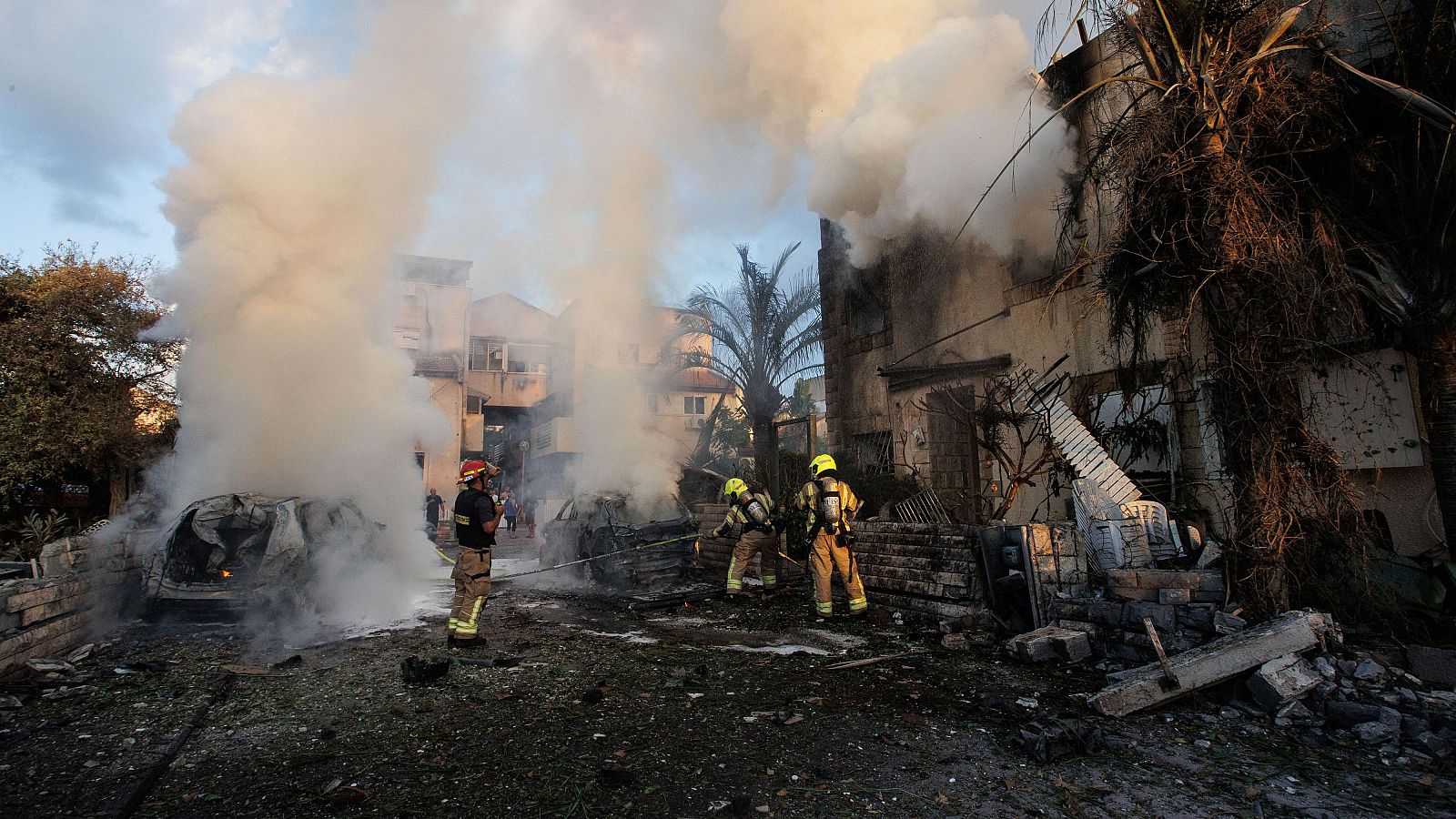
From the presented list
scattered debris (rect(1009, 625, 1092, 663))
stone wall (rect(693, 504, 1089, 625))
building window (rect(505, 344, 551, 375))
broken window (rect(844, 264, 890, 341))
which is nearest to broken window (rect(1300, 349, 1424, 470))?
stone wall (rect(693, 504, 1089, 625))

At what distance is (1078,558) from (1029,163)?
5.62 m

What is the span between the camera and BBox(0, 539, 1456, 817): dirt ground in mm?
3082

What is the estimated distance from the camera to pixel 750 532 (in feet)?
28.5

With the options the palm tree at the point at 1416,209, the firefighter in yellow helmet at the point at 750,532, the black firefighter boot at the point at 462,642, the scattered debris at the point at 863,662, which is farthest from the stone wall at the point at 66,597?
the palm tree at the point at 1416,209

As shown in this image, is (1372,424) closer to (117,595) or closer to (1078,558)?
(1078,558)

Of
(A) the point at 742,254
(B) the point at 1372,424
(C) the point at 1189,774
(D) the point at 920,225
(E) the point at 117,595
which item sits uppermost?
(A) the point at 742,254

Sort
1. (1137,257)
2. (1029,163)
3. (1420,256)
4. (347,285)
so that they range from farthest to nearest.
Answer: (347,285)
(1029,163)
(1137,257)
(1420,256)

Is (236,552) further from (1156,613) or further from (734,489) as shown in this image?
(1156,613)

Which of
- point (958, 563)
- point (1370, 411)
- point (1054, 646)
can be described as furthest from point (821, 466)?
point (1370, 411)

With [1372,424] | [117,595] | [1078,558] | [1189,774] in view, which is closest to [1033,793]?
[1189,774]

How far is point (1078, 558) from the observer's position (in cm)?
598

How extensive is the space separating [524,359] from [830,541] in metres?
25.9

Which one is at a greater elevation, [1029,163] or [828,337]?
[1029,163]

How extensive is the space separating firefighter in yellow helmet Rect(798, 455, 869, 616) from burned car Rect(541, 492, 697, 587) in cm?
262
